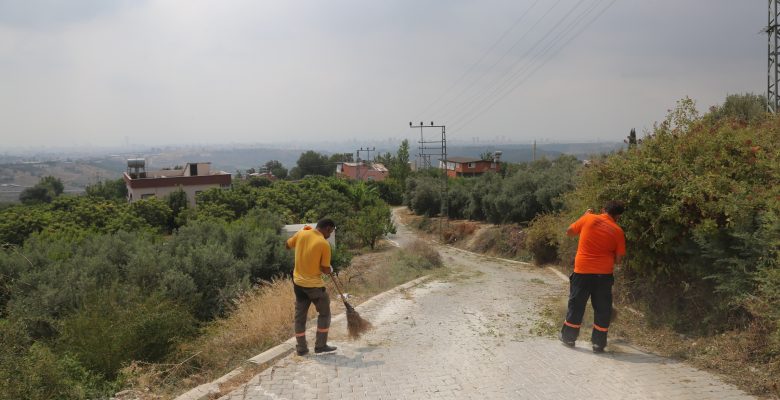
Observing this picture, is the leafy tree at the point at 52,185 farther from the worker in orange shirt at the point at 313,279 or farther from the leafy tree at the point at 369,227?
the worker in orange shirt at the point at 313,279

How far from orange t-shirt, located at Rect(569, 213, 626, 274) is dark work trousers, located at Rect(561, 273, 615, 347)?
113 millimetres

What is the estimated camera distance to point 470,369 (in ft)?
18.9

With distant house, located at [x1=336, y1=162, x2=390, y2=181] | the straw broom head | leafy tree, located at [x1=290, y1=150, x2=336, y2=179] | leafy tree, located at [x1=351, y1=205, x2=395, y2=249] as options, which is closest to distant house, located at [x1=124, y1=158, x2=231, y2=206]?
distant house, located at [x1=336, y1=162, x2=390, y2=181]

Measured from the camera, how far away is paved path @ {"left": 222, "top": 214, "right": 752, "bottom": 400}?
5105 mm

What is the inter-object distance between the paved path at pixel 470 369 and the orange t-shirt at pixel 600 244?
98 cm

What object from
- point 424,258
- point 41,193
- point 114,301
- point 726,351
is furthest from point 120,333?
point 41,193

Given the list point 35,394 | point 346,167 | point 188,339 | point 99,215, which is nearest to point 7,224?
point 99,215

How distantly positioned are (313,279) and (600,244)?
3.35 m

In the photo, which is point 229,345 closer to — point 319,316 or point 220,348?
point 220,348

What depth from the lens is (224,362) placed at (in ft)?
22.0

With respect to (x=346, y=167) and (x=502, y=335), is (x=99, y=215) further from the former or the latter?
(x=346, y=167)

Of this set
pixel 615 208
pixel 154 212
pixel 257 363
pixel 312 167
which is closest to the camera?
pixel 257 363

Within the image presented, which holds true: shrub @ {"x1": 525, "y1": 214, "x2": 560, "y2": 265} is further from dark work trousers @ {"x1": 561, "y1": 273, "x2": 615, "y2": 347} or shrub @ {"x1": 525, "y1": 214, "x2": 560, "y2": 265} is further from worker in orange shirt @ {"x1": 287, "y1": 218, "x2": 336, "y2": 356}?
worker in orange shirt @ {"x1": 287, "y1": 218, "x2": 336, "y2": 356}

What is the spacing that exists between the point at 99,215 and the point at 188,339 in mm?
26074
